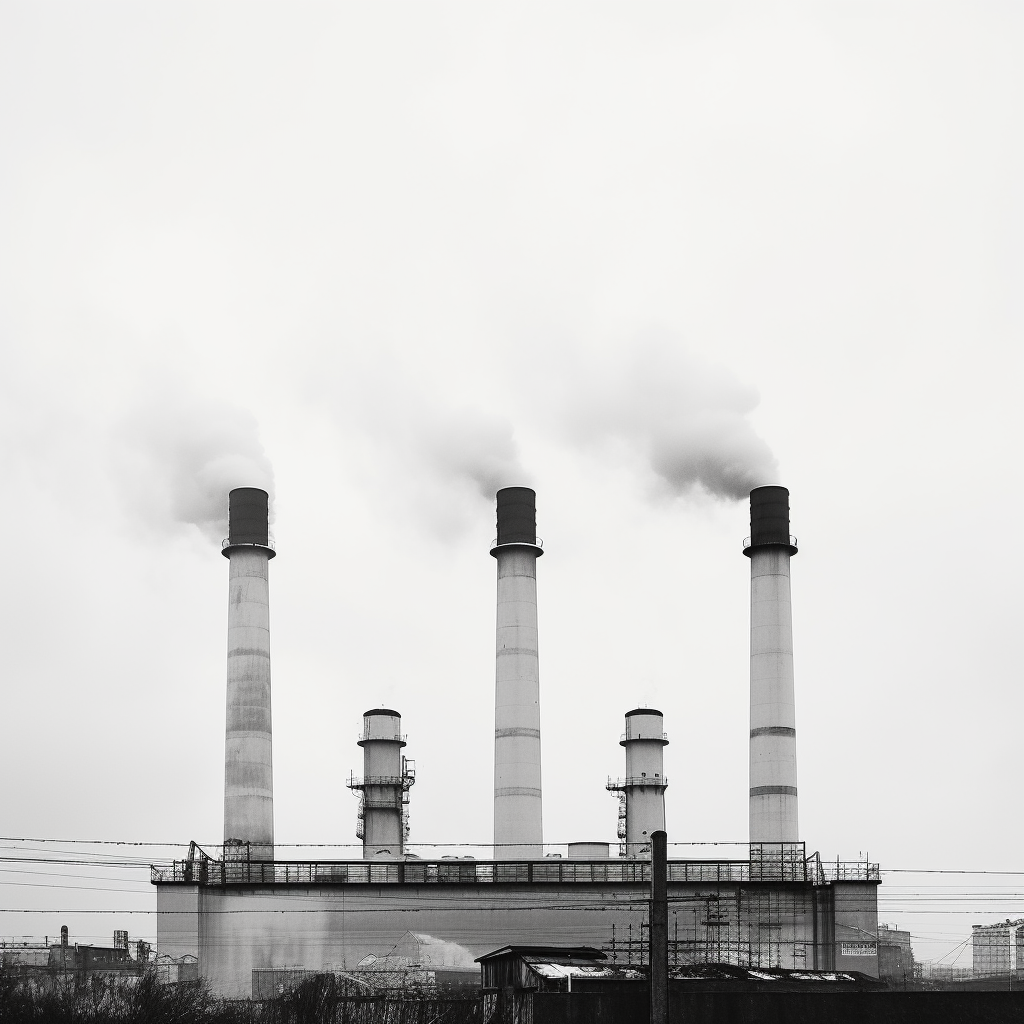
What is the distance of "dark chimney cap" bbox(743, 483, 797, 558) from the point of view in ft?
165

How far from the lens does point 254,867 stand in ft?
152

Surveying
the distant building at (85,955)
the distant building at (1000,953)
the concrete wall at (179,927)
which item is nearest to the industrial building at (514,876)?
the concrete wall at (179,927)

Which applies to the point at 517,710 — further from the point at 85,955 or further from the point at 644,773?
the point at 85,955

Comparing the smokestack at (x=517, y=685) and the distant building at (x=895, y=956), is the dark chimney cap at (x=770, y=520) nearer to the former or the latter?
the smokestack at (x=517, y=685)

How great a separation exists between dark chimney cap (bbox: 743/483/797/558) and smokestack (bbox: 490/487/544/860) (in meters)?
7.93

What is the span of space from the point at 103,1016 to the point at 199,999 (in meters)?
5.53

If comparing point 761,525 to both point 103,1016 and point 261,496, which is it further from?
point 103,1016

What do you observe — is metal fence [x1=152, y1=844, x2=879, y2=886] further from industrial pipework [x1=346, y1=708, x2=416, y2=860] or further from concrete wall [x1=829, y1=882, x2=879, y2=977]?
industrial pipework [x1=346, y1=708, x2=416, y2=860]

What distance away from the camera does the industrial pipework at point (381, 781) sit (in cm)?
5800

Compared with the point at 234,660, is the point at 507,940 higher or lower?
lower

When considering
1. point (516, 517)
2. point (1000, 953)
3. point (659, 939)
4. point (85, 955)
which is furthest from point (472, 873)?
point (1000, 953)

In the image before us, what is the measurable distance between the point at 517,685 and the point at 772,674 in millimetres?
9019

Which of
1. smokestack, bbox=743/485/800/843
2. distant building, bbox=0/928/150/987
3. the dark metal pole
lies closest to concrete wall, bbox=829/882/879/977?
smokestack, bbox=743/485/800/843

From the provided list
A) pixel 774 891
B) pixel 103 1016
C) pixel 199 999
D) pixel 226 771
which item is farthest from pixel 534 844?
pixel 103 1016
